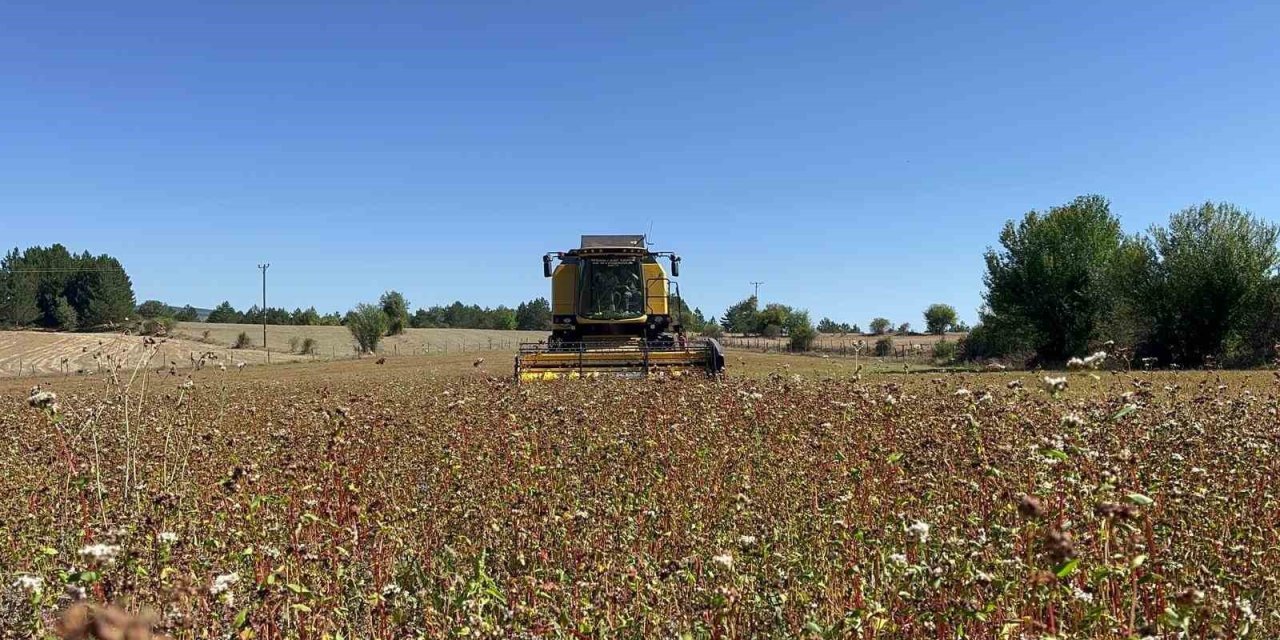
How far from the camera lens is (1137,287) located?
3919cm

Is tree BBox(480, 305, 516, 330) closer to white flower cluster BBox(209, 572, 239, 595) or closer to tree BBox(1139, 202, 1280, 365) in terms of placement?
tree BBox(1139, 202, 1280, 365)

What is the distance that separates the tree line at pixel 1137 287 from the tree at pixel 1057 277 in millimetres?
51

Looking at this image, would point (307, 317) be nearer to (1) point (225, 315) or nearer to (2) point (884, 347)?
(1) point (225, 315)

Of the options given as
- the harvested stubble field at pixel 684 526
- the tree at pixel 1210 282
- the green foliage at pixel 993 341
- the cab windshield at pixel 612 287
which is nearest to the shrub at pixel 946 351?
the green foliage at pixel 993 341

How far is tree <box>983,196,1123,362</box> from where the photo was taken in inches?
1575

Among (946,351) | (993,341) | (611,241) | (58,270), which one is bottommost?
(946,351)

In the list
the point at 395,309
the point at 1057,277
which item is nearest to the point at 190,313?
the point at 395,309

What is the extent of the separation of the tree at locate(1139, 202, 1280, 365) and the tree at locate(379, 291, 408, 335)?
2805 inches

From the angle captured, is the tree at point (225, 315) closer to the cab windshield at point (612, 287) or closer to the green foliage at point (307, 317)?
the green foliage at point (307, 317)

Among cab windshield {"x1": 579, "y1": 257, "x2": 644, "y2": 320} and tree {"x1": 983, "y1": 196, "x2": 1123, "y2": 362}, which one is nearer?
cab windshield {"x1": 579, "y1": 257, "x2": 644, "y2": 320}

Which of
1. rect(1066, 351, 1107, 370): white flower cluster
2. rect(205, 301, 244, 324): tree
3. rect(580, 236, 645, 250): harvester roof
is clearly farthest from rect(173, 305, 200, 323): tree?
rect(1066, 351, 1107, 370): white flower cluster

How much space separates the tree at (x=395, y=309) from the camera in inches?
3506

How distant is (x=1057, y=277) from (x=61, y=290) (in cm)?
11042

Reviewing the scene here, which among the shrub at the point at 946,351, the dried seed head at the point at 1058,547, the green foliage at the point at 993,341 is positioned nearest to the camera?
the dried seed head at the point at 1058,547
